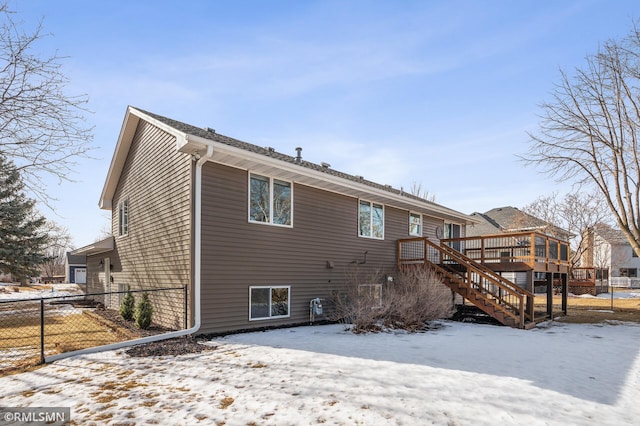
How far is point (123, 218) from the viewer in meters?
13.6

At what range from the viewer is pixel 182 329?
839 cm

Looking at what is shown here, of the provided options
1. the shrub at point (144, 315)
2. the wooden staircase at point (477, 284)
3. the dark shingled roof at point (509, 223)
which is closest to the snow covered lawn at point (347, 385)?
the shrub at point (144, 315)

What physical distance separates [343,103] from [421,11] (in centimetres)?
406

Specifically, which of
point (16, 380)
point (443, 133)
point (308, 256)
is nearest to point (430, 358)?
point (308, 256)

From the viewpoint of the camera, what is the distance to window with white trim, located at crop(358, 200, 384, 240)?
12.7 m

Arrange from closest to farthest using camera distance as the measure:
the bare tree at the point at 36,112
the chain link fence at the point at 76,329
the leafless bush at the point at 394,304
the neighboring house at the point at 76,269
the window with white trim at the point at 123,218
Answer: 1. the bare tree at the point at 36,112
2. the chain link fence at the point at 76,329
3. the leafless bush at the point at 394,304
4. the window with white trim at the point at 123,218
5. the neighboring house at the point at 76,269

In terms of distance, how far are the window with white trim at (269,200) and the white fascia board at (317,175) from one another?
675 mm

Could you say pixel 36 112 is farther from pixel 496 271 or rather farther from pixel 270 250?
pixel 496 271

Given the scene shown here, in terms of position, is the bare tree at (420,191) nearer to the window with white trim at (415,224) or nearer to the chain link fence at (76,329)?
the window with white trim at (415,224)

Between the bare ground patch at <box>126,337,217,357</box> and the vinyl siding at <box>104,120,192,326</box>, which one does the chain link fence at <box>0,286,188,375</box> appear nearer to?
the vinyl siding at <box>104,120,192,326</box>

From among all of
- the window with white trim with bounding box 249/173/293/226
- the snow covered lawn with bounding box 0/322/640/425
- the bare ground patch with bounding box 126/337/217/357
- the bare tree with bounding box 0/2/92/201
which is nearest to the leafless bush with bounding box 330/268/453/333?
the snow covered lawn with bounding box 0/322/640/425

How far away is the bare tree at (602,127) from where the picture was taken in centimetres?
1415

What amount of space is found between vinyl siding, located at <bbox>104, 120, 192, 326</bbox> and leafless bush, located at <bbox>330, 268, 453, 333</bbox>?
14.4 ft

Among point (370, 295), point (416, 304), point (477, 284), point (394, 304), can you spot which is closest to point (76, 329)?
point (370, 295)
